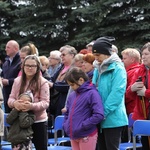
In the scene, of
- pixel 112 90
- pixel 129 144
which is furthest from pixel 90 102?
pixel 129 144

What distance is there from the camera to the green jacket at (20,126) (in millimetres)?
5176

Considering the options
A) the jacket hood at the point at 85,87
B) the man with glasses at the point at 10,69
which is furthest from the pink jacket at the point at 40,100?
the man with glasses at the point at 10,69

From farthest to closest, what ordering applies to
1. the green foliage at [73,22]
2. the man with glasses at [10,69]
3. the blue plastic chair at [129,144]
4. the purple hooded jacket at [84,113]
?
1. the green foliage at [73,22]
2. the man with glasses at [10,69]
3. the blue plastic chair at [129,144]
4. the purple hooded jacket at [84,113]

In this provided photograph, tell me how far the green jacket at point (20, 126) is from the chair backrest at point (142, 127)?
1.32 meters

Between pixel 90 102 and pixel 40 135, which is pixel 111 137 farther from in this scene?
pixel 40 135

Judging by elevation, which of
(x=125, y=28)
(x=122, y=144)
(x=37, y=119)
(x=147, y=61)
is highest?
(x=125, y=28)

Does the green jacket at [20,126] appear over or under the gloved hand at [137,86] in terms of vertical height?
under

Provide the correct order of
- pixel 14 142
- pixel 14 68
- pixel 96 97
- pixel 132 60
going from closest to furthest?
1. pixel 96 97
2. pixel 14 142
3. pixel 132 60
4. pixel 14 68

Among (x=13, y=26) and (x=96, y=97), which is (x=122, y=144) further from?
(x=13, y=26)

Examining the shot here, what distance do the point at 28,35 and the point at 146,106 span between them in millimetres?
12046

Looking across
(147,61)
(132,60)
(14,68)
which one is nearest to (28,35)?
(14,68)

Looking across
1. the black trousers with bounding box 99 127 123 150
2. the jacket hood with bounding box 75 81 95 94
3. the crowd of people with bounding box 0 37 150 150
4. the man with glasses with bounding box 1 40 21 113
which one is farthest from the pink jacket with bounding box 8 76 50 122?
the man with glasses with bounding box 1 40 21 113

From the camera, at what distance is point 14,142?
5215 mm

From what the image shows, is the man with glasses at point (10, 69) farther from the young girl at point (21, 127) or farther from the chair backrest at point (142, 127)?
the chair backrest at point (142, 127)
